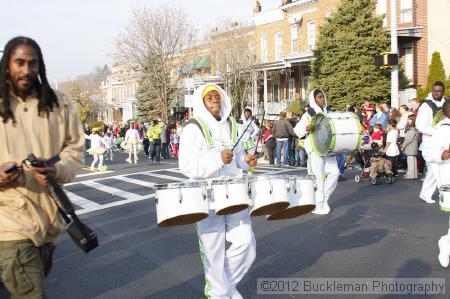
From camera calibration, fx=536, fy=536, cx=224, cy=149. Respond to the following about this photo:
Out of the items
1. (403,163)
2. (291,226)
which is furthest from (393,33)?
(291,226)

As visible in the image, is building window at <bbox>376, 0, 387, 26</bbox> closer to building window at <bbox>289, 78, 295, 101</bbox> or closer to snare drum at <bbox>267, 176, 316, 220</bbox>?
building window at <bbox>289, 78, 295, 101</bbox>

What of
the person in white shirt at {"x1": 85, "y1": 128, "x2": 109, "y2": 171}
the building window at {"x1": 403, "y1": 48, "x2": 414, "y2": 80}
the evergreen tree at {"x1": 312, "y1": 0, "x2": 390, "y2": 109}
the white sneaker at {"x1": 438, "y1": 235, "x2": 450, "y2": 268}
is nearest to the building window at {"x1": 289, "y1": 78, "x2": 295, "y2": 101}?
the evergreen tree at {"x1": 312, "y1": 0, "x2": 390, "y2": 109}

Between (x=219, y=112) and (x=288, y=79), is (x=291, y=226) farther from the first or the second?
(x=288, y=79)

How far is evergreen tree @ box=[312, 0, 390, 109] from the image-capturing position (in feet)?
92.3

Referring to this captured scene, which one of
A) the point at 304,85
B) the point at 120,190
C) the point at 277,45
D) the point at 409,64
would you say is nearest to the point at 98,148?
the point at 120,190

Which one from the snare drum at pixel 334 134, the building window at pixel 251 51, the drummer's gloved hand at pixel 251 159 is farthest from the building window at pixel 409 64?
the drummer's gloved hand at pixel 251 159

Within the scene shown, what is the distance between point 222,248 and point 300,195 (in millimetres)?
911

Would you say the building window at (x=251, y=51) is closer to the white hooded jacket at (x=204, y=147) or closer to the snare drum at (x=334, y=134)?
the snare drum at (x=334, y=134)

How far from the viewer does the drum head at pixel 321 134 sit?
31.4 feet

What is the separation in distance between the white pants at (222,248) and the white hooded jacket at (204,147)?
0.43 m

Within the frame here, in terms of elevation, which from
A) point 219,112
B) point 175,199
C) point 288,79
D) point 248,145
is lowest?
point 175,199

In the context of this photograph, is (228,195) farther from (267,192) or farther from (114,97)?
(114,97)

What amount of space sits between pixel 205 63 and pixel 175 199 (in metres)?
37.6

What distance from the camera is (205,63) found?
41.3 meters
